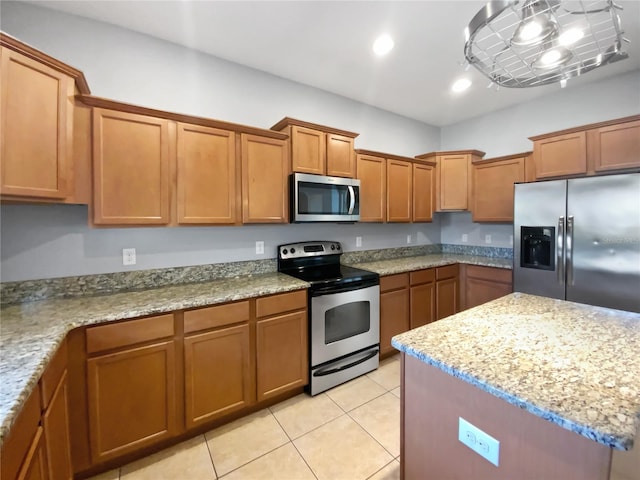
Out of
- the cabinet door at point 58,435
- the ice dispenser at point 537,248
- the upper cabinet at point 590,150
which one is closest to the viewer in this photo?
the cabinet door at point 58,435

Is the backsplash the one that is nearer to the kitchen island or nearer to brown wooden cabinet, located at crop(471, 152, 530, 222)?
the kitchen island

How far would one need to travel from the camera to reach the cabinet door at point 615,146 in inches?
92.0

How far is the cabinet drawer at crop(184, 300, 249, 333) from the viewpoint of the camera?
1.76 m

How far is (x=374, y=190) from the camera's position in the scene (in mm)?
3131

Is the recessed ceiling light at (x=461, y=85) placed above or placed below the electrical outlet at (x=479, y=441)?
above

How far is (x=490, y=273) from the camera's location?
10.6ft

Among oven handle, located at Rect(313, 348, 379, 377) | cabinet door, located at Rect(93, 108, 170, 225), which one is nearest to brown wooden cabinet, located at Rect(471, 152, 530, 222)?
oven handle, located at Rect(313, 348, 379, 377)

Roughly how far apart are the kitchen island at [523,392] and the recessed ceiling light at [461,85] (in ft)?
8.18

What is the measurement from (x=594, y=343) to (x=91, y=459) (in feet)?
8.32

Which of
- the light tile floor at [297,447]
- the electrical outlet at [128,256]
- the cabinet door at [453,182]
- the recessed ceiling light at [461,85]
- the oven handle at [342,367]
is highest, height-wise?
the recessed ceiling light at [461,85]

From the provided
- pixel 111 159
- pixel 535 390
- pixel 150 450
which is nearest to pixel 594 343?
pixel 535 390

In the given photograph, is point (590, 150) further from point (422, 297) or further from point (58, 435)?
point (58, 435)

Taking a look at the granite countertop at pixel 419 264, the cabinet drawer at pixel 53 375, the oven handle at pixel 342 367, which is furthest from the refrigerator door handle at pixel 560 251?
the cabinet drawer at pixel 53 375

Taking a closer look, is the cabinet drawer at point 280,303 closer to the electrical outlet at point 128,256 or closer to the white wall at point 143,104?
the white wall at point 143,104
